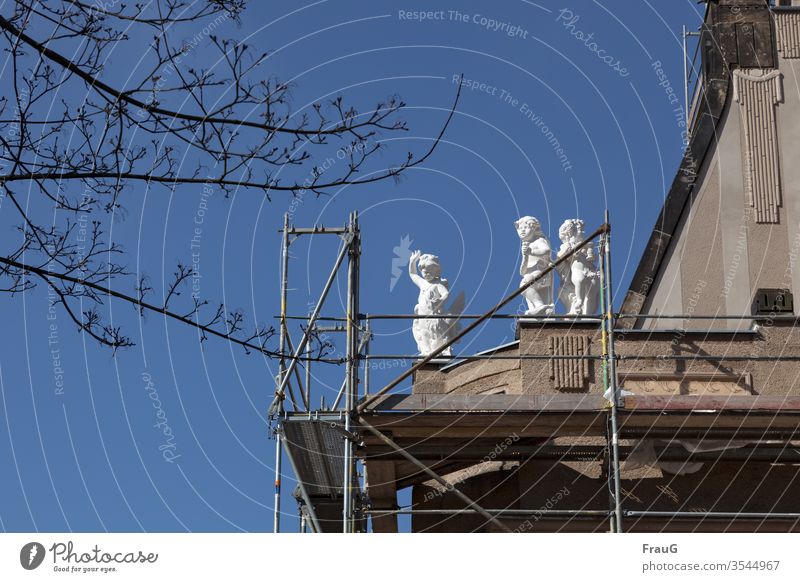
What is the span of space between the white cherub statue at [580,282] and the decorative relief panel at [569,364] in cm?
117

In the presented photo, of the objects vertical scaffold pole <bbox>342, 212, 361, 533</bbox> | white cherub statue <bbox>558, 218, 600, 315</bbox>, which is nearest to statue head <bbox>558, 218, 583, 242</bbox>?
white cherub statue <bbox>558, 218, 600, 315</bbox>

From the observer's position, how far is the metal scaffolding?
18641mm

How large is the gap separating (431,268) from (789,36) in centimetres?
608

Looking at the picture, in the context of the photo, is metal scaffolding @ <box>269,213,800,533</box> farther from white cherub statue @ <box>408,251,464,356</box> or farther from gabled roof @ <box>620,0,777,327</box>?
gabled roof @ <box>620,0,777,327</box>

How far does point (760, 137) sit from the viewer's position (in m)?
23.2

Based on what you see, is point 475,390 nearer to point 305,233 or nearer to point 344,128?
point 305,233

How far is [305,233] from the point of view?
21.2m

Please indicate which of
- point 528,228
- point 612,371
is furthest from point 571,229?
point 612,371

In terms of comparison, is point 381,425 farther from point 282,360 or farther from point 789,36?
point 789,36

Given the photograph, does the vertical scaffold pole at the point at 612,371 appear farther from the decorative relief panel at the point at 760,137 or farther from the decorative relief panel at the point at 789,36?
the decorative relief panel at the point at 789,36

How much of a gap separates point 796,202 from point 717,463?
4520 millimetres

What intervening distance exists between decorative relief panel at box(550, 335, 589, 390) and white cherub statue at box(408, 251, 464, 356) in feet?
5.84

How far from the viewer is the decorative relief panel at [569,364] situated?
20.1m
